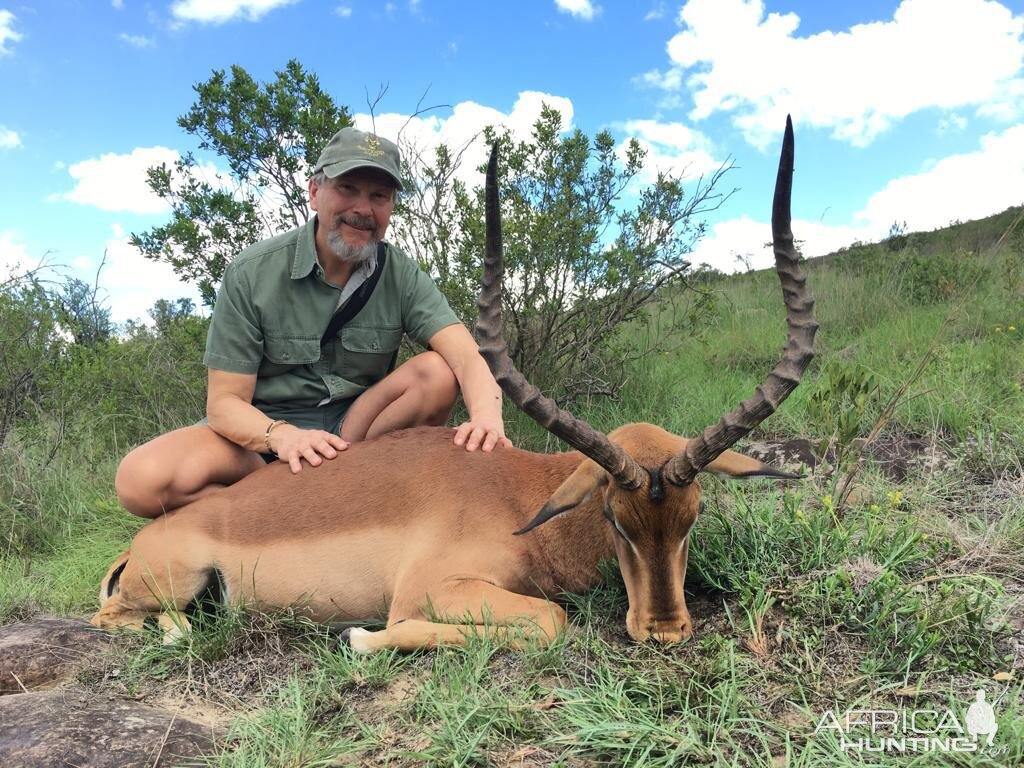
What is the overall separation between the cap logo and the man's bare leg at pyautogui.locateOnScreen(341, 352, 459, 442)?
4.76 feet

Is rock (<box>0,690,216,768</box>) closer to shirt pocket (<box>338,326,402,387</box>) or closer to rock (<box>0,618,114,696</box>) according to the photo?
rock (<box>0,618,114,696</box>)

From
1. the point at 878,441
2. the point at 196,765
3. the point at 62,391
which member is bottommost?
the point at 196,765

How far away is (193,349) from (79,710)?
17.0ft

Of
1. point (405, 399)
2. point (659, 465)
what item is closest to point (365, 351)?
point (405, 399)

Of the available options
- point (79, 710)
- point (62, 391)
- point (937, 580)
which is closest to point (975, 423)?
point (937, 580)

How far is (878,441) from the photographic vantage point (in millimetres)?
6074

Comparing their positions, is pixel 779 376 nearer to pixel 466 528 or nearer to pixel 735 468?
pixel 735 468

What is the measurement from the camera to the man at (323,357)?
4.71m

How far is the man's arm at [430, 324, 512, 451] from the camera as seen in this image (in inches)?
184

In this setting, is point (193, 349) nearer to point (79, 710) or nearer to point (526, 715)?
point (79, 710)

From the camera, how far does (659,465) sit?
3.64m

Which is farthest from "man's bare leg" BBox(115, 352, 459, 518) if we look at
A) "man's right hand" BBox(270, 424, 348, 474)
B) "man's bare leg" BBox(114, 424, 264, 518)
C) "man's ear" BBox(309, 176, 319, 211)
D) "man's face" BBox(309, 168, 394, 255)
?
"man's ear" BBox(309, 176, 319, 211)

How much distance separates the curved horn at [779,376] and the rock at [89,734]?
7.88 ft

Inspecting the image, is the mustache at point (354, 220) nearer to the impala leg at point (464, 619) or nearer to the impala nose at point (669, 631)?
the impala leg at point (464, 619)
